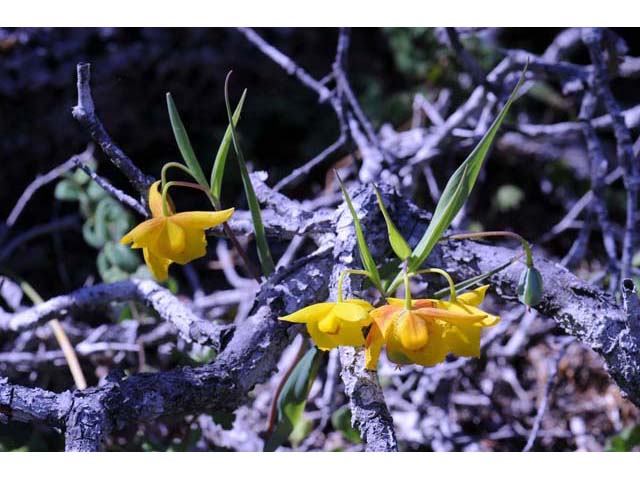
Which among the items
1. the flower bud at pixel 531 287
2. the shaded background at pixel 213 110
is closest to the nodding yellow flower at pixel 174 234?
the flower bud at pixel 531 287

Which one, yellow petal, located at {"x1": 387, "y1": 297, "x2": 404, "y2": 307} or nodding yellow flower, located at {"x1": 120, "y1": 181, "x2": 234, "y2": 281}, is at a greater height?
nodding yellow flower, located at {"x1": 120, "y1": 181, "x2": 234, "y2": 281}

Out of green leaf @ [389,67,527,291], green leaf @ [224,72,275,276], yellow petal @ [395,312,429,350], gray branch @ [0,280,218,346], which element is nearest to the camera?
yellow petal @ [395,312,429,350]

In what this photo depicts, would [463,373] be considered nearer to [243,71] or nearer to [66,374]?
[66,374]

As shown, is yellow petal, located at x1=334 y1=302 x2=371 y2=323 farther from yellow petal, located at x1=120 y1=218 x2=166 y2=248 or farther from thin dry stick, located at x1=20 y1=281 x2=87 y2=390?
thin dry stick, located at x1=20 y1=281 x2=87 y2=390

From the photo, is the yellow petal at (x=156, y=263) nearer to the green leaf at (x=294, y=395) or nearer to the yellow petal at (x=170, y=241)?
the yellow petal at (x=170, y=241)

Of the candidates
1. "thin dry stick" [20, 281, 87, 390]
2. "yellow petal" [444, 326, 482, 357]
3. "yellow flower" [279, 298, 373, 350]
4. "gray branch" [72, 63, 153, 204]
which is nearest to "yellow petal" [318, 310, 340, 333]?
"yellow flower" [279, 298, 373, 350]

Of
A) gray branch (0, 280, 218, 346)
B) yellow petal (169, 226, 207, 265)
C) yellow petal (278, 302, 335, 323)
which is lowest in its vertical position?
gray branch (0, 280, 218, 346)
